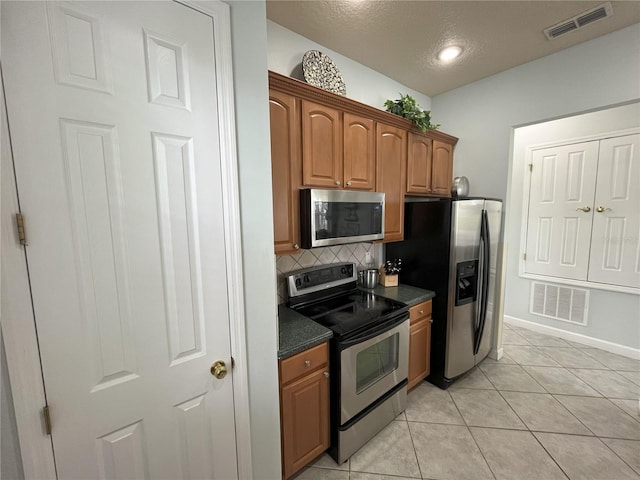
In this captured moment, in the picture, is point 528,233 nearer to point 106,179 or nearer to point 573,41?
point 573,41

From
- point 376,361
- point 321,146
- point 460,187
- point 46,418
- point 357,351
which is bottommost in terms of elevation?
point 376,361

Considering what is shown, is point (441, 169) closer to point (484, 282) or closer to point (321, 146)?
point (484, 282)

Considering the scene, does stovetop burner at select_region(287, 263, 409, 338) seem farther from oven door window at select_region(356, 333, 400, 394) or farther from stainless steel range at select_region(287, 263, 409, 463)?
oven door window at select_region(356, 333, 400, 394)

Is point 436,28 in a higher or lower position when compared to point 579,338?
higher

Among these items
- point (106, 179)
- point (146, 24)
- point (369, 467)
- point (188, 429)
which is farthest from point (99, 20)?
point (369, 467)

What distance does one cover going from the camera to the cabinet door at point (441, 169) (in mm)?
2562

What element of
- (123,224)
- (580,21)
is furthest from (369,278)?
(580,21)

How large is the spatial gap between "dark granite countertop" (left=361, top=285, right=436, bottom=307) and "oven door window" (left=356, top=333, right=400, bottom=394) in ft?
1.04

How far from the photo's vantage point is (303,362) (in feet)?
4.60

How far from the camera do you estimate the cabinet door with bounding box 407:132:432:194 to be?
230 centimetres

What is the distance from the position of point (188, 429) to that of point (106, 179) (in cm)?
95

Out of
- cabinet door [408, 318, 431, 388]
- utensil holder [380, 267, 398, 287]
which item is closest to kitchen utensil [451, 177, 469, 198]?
utensil holder [380, 267, 398, 287]

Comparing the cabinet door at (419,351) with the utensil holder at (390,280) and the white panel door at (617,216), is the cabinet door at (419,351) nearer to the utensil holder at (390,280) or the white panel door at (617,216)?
the utensil holder at (390,280)

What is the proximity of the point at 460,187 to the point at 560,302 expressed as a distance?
2.07m
